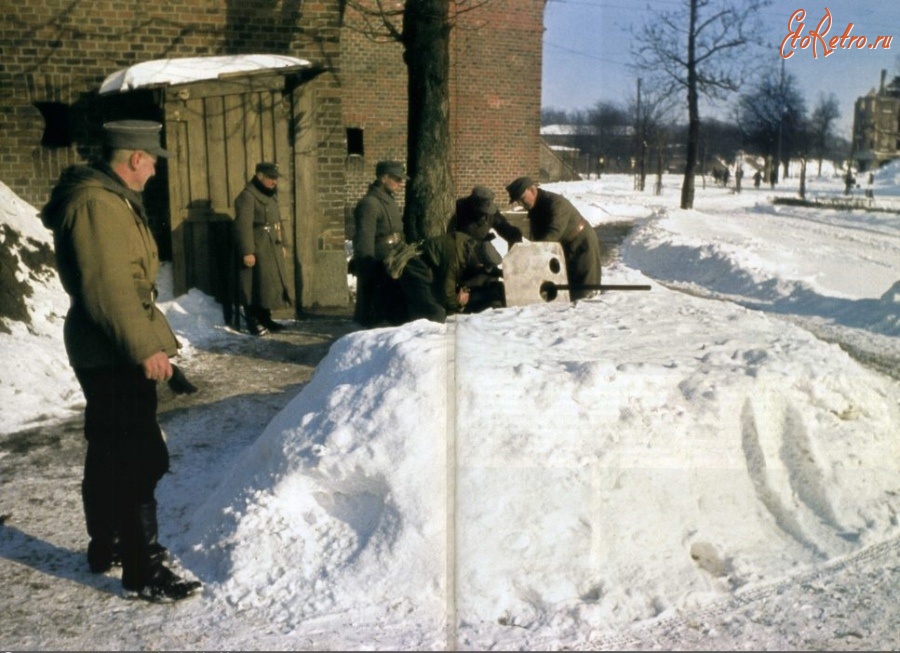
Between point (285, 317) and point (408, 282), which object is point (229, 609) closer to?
point (408, 282)

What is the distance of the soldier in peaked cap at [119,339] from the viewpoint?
3.27m

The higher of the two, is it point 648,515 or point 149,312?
point 149,312

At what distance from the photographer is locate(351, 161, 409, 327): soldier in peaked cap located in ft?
24.1

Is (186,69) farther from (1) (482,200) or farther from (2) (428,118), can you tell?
Answer: (1) (482,200)

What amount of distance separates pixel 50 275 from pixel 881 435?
24.8ft

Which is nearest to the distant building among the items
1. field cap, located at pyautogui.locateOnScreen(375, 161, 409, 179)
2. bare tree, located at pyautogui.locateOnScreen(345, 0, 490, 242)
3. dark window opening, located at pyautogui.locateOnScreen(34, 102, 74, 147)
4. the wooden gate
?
bare tree, located at pyautogui.locateOnScreen(345, 0, 490, 242)

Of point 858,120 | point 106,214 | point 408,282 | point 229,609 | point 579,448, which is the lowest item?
point 229,609

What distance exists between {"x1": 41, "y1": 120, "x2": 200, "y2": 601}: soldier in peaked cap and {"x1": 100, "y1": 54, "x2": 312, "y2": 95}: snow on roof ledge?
541 cm

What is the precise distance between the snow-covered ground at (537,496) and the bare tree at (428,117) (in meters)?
4.48

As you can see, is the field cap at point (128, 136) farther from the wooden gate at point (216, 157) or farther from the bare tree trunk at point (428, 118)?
the bare tree trunk at point (428, 118)

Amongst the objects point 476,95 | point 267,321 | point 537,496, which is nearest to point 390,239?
point 267,321

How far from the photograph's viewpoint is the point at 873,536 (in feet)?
12.8

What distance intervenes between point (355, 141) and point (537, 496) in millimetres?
15674

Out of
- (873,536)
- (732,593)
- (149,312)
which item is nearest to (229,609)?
(149,312)
